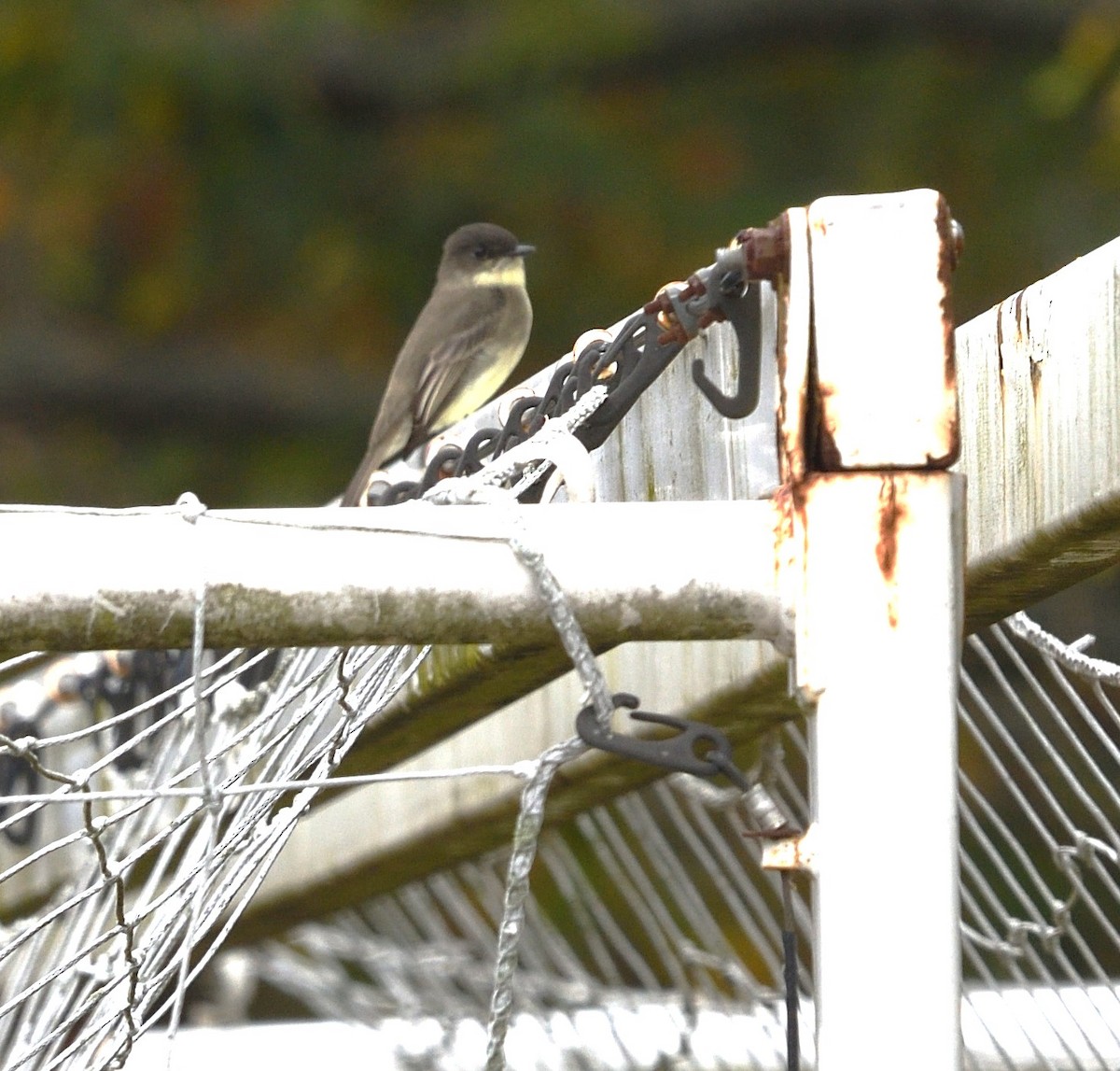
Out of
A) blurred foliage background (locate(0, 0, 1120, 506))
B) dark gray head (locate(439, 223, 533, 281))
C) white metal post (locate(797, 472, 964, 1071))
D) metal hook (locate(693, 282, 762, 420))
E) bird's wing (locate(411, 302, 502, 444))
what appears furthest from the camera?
blurred foliage background (locate(0, 0, 1120, 506))

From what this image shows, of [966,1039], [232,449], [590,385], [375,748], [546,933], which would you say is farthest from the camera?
[232,449]

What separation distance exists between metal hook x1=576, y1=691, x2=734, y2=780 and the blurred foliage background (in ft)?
24.7

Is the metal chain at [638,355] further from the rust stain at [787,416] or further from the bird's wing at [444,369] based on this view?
the bird's wing at [444,369]

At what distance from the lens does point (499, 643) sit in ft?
3.26

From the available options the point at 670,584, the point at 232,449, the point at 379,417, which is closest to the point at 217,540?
the point at 670,584

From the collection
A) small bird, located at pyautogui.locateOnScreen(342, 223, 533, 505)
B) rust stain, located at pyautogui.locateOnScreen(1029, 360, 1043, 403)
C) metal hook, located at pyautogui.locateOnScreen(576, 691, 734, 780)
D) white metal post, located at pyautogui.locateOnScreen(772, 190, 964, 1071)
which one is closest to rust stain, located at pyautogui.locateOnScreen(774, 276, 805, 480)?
white metal post, located at pyautogui.locateOnScreen(772, 190, 964, 1071)

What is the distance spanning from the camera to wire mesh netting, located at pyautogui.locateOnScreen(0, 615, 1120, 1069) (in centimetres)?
126

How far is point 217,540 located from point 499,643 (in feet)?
0.48

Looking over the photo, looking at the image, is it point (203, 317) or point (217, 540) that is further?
point (203, 317)

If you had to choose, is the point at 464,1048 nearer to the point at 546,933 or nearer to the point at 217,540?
the point at 546,933

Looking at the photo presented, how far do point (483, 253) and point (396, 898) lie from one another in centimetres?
253

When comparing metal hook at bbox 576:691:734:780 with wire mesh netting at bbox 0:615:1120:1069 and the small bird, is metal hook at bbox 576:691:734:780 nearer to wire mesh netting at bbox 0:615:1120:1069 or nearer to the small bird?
wire mesh netting at bbox 0:615:1120:1069

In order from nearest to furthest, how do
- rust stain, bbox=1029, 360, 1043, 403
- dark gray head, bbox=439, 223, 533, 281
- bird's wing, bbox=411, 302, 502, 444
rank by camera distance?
rust stain, bbox=1029, 360, 1043, 403
bird's wing, bbox=411, 302, 502, 444
dark gray head, bbox=439, 223, 533, 281

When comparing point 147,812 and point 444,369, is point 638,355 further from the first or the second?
point 444,369
